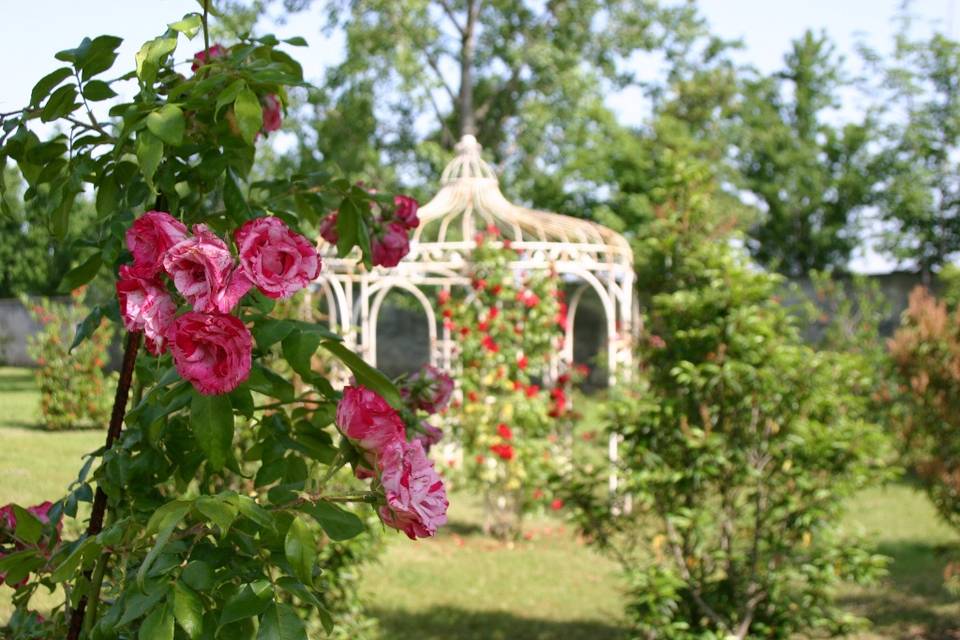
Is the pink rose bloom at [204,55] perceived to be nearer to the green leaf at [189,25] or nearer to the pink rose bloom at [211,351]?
the green leaf at [189,25]

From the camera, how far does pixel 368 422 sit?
130cm

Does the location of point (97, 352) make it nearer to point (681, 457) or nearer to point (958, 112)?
point (681, 457)

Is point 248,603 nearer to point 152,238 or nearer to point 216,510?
point 216,510

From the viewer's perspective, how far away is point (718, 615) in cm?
391

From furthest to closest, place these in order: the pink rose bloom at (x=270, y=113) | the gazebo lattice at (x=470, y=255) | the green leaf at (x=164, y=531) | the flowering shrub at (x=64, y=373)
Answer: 1. the gazebo lattice at (x=470, y=255)
2. the flowering shrub at (x=64, y=373)
3. the pink rose bloom at (x=270, y=113)
4. the green leaf at (x=164, y=531)

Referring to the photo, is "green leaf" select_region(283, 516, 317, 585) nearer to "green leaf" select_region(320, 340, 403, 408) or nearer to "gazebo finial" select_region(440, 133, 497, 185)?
"green leaf" select_region(320, 340, 403, 408)

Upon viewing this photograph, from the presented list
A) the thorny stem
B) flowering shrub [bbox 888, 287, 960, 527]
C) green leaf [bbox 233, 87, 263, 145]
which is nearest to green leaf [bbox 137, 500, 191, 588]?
the thorny stem

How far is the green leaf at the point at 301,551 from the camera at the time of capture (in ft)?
3.88

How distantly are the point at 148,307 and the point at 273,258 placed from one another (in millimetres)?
151

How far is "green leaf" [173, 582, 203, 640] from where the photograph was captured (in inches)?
44.8

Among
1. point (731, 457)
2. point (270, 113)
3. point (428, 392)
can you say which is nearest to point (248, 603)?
point (428, 392)

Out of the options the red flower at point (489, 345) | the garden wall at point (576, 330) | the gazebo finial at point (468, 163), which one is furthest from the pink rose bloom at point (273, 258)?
the garden wall at point (576, 330)

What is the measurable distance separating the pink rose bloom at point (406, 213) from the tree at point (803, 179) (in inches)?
766

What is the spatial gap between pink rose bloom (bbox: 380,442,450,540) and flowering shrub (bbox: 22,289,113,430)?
1712 mm
